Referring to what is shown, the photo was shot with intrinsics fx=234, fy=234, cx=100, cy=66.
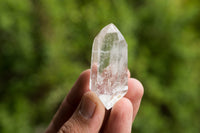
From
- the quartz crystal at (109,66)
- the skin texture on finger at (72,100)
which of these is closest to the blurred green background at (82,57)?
the skin texture on finger at (72,100)

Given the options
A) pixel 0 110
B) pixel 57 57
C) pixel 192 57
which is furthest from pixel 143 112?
pixel 0 110

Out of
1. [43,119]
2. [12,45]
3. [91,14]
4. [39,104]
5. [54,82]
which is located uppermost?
[91,14]

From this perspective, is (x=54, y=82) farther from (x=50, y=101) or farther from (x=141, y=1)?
(x=141, y=1)

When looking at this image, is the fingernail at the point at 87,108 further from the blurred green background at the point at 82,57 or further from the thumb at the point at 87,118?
the blurred green background at the point at 82,57

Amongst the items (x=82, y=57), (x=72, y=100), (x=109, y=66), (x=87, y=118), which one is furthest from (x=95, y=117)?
(x=82, y=57)

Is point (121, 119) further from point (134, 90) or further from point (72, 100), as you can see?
point (72, 100)

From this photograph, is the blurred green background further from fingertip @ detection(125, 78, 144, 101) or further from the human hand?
the human hand
